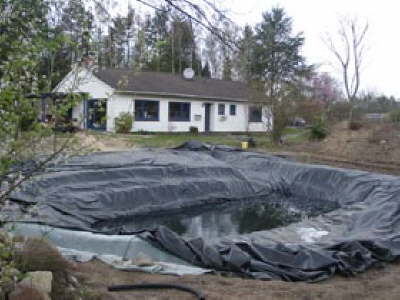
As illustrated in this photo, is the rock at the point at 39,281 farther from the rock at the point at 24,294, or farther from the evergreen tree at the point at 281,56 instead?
the evergreen tree at the point at 281,56

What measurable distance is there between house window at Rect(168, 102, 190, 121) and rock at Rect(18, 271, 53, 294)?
19.7 meters

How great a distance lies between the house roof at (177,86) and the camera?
70.3ft

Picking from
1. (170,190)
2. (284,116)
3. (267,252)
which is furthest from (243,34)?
(284,116)

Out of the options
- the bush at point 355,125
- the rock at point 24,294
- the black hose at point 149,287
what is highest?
the bush at point 355,125

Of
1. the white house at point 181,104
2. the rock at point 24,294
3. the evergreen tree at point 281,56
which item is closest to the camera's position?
the rock at point 24,294

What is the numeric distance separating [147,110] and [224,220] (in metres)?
14.1

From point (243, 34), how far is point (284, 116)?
517 inches

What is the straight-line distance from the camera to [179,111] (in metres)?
23.2

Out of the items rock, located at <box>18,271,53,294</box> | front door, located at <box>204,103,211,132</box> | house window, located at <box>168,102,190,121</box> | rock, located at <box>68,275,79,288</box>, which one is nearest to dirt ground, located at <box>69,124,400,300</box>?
rock, located at <box>68,275,79,288</box>

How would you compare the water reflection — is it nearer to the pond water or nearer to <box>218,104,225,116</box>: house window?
the pond water

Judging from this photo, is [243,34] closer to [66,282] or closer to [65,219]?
[66,282]

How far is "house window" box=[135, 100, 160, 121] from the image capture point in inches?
838

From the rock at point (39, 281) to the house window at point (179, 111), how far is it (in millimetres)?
19665

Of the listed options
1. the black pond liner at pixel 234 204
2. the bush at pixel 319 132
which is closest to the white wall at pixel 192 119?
the bush at pixel 319 132
